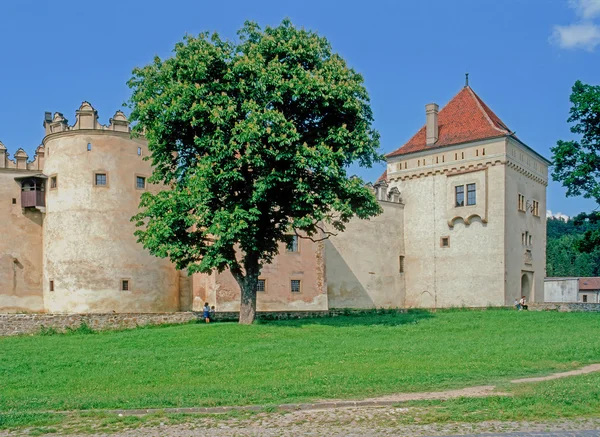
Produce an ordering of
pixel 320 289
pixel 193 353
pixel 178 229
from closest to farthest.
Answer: pixel 193 353, pixel 178 229, pixel 320 289

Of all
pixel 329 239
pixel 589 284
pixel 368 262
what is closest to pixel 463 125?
pixel 368 262

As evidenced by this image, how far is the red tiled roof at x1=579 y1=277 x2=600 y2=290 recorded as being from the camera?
297 ft

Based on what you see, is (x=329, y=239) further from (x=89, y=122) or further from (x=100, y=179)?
(x=89, y=122)

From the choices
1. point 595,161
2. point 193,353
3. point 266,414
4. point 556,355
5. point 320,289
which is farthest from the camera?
point 320,289

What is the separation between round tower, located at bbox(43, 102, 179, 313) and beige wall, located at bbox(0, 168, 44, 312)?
1.42 metres

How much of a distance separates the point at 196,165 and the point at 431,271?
76.2ft

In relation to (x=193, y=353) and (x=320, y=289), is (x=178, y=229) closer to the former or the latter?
(x=193, y=353)

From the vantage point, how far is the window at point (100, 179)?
3816 cm

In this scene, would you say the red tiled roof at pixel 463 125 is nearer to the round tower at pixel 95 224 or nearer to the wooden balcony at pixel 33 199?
the round tower at pixel 95 224

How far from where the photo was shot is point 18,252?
39844mm

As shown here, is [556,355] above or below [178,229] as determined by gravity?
below

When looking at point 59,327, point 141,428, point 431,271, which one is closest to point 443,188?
point 431,271

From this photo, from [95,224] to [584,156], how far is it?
26.5 meters

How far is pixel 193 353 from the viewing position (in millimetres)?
23172
